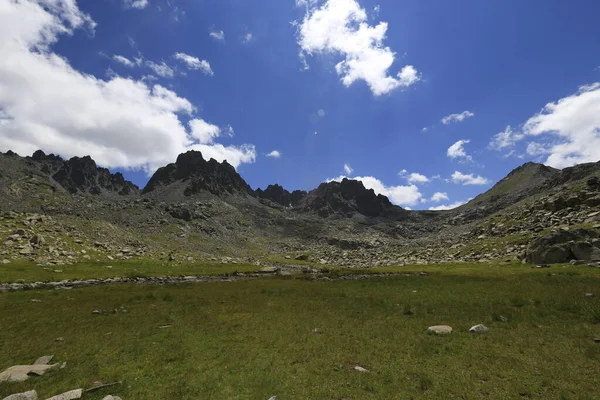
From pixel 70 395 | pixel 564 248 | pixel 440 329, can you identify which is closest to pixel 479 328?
pixel 440 329

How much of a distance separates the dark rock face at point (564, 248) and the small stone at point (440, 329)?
1740 inches

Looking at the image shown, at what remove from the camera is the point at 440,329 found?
23766 millimetres

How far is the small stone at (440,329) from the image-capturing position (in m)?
23.1

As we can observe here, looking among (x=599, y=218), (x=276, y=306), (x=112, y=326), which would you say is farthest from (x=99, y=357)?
(x=599, y=218)

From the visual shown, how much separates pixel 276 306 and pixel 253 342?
1335 centimetres

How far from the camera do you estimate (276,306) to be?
36.4 m

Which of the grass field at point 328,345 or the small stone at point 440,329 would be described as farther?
the small stone at point 440,329

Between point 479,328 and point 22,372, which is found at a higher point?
point 479,328

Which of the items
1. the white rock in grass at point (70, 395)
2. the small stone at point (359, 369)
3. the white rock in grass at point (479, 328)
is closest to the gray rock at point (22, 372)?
the white rock in grass at point (70, 395)

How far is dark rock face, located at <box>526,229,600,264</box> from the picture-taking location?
5247 cm

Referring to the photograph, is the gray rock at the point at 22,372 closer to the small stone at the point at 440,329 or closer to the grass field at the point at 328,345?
the grass field at the point at 328,345

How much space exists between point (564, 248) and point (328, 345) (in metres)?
56.6

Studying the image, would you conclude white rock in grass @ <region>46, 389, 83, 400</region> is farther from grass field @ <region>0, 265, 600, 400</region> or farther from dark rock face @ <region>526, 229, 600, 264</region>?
dark rock face @ <region>526, 229, 600, 264</region>

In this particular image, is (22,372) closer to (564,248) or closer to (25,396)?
(25,396)
